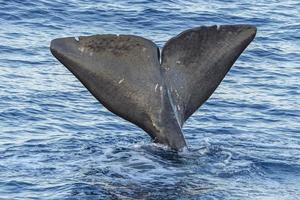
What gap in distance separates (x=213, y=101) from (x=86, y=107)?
206 cm

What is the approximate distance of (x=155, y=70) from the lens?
38.0ft

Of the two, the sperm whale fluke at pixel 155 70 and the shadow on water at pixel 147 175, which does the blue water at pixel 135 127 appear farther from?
the sperm whale fluke at pixel 155 70

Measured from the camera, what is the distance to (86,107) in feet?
50.1

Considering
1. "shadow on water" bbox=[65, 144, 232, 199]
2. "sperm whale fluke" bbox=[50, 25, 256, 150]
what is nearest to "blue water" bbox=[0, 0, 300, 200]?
"shadow on water" bbox=[65, 144, 232, 199]

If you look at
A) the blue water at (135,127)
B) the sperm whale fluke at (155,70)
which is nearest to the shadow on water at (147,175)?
the blue water at (135,127)

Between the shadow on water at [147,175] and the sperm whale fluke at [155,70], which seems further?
the sperm whale fluke at [155,70]

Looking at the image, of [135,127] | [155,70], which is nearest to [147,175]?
[155,70]

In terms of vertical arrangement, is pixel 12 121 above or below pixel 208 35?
below

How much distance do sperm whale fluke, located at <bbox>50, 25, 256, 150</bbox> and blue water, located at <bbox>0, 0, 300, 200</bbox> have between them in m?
0.43

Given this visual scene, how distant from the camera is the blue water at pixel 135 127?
10828 millimetres

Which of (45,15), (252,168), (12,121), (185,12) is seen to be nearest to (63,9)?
(45,15)

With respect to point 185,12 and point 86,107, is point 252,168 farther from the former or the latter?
point 185,12

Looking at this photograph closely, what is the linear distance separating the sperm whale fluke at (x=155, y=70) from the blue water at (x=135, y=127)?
432 mm

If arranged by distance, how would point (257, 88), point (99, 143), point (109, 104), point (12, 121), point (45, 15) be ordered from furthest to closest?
1. point (45, 15)
2. point (257, 88)
3. point (12, 121)
4. point (99, 143)
5. point (109, 104)
